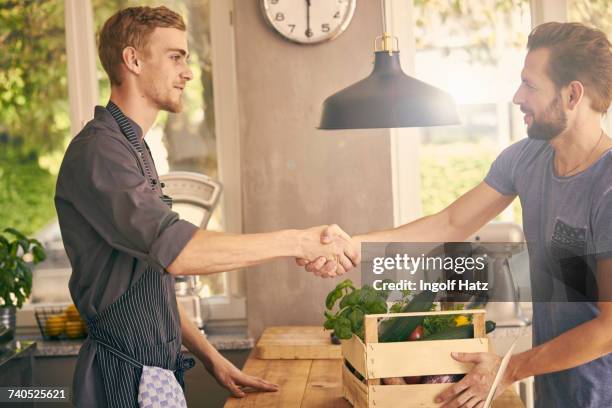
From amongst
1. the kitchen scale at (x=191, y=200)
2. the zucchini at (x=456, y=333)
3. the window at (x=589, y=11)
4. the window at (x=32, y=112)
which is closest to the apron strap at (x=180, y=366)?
the zucchini at (x=456, y=333)

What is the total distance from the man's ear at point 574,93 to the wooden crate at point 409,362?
39cm

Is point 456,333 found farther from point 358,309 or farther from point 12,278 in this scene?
point 12,278

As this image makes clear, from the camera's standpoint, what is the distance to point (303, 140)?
9.05ft

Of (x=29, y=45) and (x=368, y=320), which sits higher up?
(x=29, y=45)

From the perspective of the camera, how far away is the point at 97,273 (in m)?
1.66

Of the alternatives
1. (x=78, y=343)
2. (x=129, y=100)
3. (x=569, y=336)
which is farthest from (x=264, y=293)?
(x=569, y=336)

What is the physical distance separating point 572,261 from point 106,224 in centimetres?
81

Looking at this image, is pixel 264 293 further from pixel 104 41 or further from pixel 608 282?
pixel 608 282

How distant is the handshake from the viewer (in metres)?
1.84

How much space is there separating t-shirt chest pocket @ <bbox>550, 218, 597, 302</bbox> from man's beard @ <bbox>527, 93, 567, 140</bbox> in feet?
0.50

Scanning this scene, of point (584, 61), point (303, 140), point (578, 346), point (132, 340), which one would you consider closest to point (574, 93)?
point (584, 61)

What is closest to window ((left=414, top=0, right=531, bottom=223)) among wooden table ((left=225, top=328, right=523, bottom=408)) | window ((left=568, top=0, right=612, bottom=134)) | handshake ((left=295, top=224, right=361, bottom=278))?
window ((left=568, top=0, right=612, bottom=134))

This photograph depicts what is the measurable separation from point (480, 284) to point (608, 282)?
0.27 metres

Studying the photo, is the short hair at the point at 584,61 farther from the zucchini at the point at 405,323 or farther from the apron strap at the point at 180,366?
the apron strap at the point at 180,366
